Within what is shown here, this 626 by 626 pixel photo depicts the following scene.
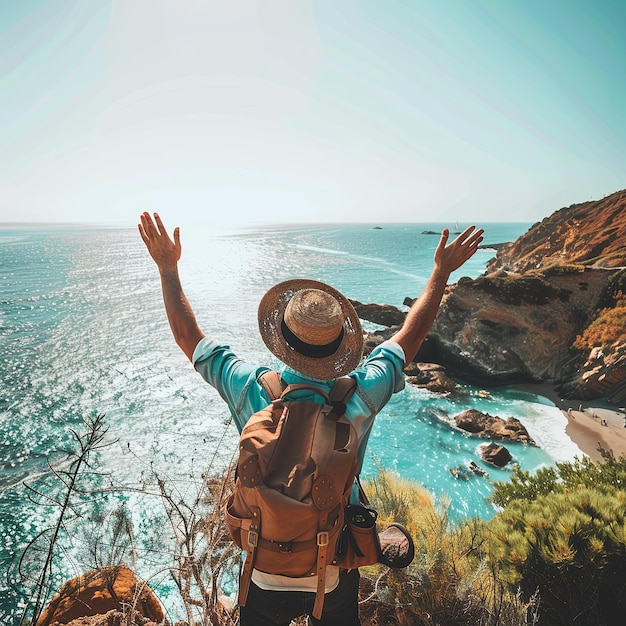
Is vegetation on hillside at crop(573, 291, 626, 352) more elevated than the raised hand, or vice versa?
the raised hand

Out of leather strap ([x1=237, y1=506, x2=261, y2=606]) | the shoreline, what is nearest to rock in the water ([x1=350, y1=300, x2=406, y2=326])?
the shoreline

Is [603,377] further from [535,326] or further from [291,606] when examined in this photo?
[291,606]

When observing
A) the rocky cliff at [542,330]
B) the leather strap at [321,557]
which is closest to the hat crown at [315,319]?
the leather strap at [321,557]

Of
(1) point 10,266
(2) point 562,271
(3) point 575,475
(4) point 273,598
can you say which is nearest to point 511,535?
(3) point 575,475

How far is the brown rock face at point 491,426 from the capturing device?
46.2 feet

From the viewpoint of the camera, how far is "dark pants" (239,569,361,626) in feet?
5.23

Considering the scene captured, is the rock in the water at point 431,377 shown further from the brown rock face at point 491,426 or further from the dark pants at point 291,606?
the dark pants at point 291,606

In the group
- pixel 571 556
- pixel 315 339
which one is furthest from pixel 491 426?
pixel 315 339

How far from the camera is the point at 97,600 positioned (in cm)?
390

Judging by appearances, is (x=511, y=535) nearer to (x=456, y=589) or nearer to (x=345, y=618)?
(x=456, y=589)

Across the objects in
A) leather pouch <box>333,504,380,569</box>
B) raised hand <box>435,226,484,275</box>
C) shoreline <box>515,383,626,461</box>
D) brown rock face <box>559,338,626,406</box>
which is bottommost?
shoreline <box>515,383,626,461</box>

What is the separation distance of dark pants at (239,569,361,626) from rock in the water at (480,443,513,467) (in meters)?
13.0

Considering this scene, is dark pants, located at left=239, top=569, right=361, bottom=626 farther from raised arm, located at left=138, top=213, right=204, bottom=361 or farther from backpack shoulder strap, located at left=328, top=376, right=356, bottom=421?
raised arm, located at left=138, top=213, right=204, bottom=361

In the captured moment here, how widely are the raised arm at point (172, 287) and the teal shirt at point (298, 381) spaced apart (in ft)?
0.27
